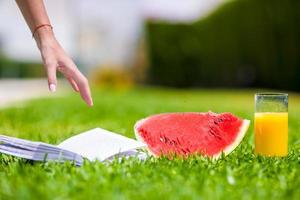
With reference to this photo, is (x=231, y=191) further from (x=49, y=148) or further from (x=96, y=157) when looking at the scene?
(x=49, y=148)

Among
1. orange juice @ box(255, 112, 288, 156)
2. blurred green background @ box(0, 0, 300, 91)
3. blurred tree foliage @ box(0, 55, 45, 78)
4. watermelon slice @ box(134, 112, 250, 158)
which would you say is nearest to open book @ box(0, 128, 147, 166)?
watermelon slice @ box(134, 112, 250, 158)

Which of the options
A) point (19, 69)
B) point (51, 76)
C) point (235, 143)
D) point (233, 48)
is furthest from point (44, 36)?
point (19, 69)

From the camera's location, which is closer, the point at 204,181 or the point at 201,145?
the point at 204,181

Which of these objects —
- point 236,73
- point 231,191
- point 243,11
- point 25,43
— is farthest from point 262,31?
point 25,43

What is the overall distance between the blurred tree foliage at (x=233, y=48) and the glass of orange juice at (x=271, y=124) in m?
11.3

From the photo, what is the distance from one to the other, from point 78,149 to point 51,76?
395 mm

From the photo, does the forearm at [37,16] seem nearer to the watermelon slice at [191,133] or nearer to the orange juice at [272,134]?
the watermelon slice at [191,133]

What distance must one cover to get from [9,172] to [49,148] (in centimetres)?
24

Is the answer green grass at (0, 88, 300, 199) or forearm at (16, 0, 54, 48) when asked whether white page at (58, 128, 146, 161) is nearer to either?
green grass at (0, 88, 300, 199)

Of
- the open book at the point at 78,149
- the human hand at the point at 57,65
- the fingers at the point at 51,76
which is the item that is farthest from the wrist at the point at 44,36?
the open book at the point at 78,149

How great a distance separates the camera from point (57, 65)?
114 inches

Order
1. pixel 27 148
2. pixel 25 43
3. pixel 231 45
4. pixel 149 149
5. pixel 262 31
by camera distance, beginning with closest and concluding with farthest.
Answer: pixel 27 148 → pixel 149 149 → pixel 262 31 → pixel 231 45 → pixel 25 43

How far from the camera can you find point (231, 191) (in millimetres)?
2205

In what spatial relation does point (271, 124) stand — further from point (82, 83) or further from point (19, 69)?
point (19, 69)
